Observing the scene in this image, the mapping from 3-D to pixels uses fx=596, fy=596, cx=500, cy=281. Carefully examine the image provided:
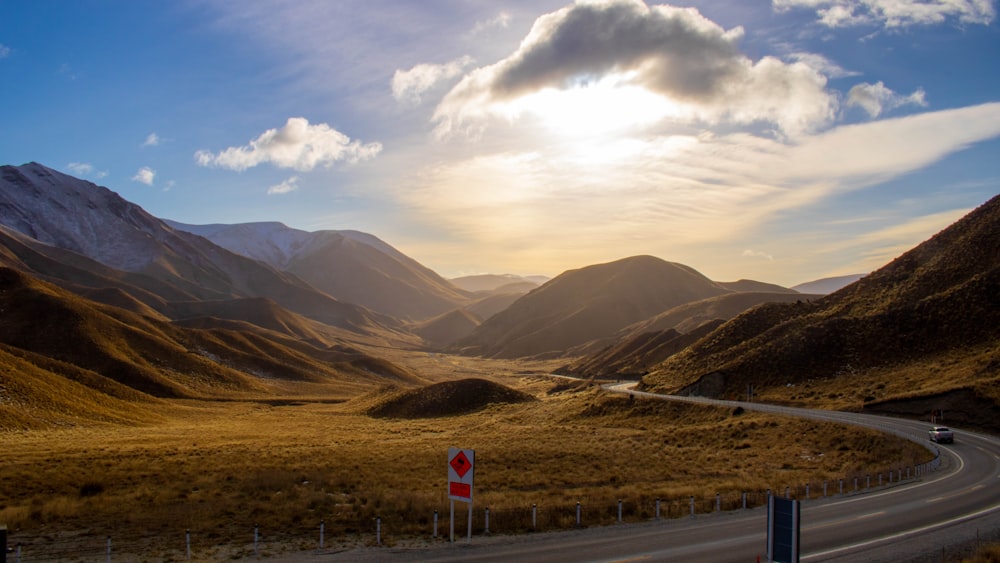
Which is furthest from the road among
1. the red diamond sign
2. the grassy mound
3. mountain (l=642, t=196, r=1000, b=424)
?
the grassy mound

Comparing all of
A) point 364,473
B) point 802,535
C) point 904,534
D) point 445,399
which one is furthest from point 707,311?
point 802,535

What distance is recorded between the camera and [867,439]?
35.8 metres

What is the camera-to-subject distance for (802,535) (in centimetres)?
1797

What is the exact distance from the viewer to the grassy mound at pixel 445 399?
79938mm

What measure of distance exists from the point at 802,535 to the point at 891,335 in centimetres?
5354

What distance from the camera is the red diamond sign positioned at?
1709cm

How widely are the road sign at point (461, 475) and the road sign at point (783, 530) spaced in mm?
8706

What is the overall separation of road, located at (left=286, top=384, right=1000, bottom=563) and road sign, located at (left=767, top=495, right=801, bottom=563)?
242 inches

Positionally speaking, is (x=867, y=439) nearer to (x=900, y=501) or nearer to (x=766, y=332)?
(x=900, y=501)

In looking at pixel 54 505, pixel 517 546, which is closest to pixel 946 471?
pixel 517 546

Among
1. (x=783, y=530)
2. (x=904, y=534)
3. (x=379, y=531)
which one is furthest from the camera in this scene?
(x=379, y=531)

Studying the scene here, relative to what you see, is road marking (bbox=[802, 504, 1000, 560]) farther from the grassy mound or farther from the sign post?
the grassy mound

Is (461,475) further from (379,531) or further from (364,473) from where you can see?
(364,473)

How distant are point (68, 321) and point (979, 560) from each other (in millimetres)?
110152
